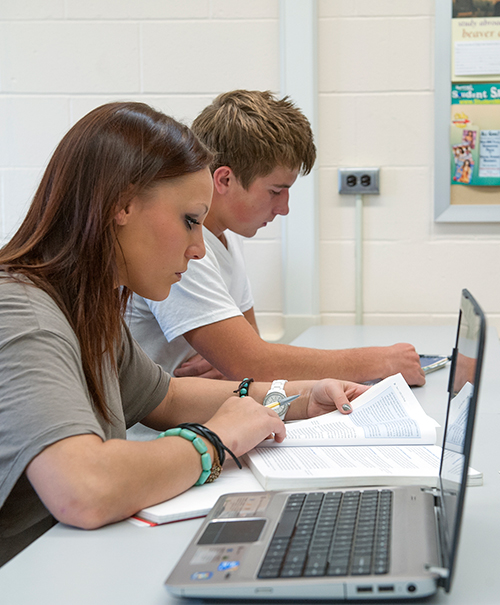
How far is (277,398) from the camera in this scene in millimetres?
1169

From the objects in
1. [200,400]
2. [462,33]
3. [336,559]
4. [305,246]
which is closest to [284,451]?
[200,400]

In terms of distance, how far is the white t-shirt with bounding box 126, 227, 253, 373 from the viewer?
1382 mm

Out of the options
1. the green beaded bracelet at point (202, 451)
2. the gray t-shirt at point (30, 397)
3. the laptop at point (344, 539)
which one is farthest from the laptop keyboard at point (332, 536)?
the gray t-shirt at point (30, 397)

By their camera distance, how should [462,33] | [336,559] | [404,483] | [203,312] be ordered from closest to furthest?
[336,559] → [404,483] → [203,312] → [462,33]

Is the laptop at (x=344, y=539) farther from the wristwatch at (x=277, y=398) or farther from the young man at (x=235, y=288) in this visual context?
the young man at (x=235, y=288)

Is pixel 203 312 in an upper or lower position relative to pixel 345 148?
lower

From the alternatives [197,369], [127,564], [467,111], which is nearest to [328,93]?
[467,111]

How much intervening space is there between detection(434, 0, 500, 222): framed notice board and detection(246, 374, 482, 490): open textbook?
4.60 ft

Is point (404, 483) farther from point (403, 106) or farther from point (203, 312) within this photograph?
point (403, 106)

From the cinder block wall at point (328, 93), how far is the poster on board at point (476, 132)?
0.33ft

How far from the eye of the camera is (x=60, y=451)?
26.9 inches

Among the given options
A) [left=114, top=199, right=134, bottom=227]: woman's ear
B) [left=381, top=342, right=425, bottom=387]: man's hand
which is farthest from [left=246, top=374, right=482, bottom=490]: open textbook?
[left=114, top=199, right=134, bottom=227]: woman's ear

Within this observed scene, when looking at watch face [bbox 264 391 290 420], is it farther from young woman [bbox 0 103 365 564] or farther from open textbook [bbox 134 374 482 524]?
young woman [bbox 0 103 365 564]

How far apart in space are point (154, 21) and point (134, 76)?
0.70ft
